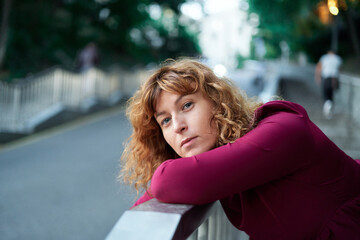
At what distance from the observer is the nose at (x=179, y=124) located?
63.6 inches

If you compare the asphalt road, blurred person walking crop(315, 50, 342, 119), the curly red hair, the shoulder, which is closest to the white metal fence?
the asphalt road

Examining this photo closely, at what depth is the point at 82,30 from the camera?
19438mm

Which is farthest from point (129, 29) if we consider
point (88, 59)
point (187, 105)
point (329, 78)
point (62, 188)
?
point (187, 105)

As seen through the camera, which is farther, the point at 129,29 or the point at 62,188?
the point at 129,29

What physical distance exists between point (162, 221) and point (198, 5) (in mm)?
22660

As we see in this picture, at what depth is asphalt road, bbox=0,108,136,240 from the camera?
452 centimetres

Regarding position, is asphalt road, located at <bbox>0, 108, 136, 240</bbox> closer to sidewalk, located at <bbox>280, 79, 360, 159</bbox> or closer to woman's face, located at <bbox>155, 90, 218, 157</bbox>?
woman's face, located at <bbox>155, 90, 218, 157</bbox>

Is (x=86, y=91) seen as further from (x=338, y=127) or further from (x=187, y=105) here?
(x=187, y=105)

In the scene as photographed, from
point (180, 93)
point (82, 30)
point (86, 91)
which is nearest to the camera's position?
point (180, 93)

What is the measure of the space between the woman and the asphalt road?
276 centimetres

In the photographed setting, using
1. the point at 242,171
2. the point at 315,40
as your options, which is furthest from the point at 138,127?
the point at 315,40

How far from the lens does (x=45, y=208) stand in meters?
5.10

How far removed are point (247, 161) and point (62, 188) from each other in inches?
204

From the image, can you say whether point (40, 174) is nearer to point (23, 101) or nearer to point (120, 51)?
point (23, 101)
